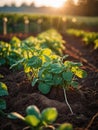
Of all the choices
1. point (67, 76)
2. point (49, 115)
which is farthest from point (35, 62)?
point (49, 115)

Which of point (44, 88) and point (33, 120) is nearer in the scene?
point (33, 120)

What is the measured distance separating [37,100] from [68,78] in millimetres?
454

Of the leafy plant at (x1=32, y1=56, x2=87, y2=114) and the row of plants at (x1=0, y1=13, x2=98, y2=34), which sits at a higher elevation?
the leafy plant at (x1=32, y1=56, x2=87, y2=114)

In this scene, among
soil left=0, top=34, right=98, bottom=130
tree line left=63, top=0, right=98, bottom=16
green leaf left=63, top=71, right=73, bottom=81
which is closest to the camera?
soil left=0, top=34, right=98, bottom=130

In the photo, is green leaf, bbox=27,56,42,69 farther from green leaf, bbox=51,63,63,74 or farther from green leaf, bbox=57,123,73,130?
green leaf, bbox=57,123,73,130

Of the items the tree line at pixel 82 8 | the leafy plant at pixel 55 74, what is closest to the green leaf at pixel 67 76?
the leafy plant at pixel 55 74

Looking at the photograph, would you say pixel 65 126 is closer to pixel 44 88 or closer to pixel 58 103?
pixel 58 103

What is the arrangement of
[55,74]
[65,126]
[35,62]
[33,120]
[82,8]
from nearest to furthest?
[65,126]
[33,120]
[55,74]
[35,62]
[82,8]

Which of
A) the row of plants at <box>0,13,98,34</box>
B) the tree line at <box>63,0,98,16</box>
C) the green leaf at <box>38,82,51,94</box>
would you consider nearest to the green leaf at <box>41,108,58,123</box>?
the green leaf at <box>38,82,51,94</box>

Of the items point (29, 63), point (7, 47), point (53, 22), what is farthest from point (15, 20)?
point (29, 63)

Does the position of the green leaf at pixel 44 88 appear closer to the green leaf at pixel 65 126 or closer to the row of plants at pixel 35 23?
the green leaf at pixel 65 126

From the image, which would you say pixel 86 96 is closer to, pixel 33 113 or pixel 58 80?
pixel 58 80

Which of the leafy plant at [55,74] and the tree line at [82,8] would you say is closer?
the leafy plant at [55,74]

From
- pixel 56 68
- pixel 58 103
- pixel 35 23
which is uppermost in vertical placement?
pixel 56 68
